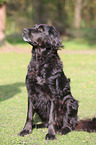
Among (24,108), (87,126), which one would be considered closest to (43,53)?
(87,126)

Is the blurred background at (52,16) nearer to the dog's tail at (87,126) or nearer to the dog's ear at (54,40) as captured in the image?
the dog's tail at (87,126)

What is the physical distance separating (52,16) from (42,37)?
155 ft

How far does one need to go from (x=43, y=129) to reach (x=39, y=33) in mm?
1825

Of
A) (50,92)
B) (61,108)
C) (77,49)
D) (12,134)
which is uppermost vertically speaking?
(77,49)

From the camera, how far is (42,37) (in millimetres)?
4395

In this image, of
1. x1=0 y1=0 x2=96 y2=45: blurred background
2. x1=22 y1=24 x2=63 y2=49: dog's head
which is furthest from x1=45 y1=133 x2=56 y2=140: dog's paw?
x1=0 y1=0 x2=96 y2=45: blurred background

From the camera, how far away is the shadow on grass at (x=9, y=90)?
7869mm

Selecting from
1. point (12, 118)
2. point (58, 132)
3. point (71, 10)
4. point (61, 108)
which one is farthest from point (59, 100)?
point (71, 10)

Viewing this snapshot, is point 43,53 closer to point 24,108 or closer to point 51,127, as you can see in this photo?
point 51,127

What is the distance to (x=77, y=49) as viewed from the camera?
963 inches

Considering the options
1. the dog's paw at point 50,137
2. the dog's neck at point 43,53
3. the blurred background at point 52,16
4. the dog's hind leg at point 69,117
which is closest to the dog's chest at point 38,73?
the dog's neck at point 43,53

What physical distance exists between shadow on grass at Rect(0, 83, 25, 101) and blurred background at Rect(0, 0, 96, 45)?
21.0m

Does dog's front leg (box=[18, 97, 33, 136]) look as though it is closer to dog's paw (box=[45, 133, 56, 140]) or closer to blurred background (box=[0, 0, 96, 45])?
dog's paw (box=[45, 133, 56, 140])

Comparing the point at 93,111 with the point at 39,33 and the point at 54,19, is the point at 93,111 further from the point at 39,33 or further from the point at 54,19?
the point at 54,19
